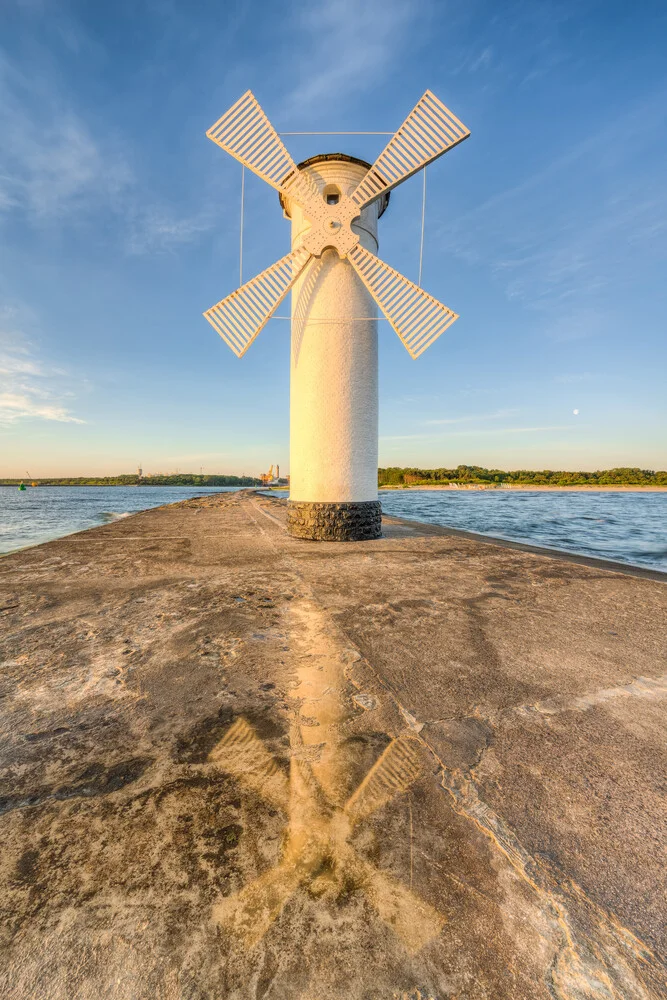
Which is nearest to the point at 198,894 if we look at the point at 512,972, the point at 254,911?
the point at 254,911

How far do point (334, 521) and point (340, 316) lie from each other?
3349mm

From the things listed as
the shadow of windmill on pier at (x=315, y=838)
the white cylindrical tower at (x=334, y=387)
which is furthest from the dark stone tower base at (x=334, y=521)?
the shadow of windmill on pier at (x=315, y=838)

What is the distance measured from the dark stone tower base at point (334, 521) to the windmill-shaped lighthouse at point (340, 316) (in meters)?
0.02

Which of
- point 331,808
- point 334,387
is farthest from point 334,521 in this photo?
point 331,808

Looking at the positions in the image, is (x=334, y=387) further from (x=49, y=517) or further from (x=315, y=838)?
(x=49, y=517)

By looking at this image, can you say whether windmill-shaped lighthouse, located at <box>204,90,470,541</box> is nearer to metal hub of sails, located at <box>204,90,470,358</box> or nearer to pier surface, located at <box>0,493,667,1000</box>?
metal hub of sails, located at <box>204,90,470,358</box>

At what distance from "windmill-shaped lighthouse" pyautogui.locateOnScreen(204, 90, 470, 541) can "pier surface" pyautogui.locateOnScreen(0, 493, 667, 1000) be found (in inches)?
157

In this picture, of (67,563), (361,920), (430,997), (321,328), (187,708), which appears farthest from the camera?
(321,328)

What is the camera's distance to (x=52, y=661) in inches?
94.9

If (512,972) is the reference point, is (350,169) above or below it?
above

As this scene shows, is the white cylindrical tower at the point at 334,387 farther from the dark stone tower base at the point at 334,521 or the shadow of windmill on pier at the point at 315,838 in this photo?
the shadow of windmill on pier at the point at 315,838

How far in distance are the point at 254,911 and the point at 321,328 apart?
22.7 ft

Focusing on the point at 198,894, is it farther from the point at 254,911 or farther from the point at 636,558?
the point at 636,558

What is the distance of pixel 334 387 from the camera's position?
6762mm
